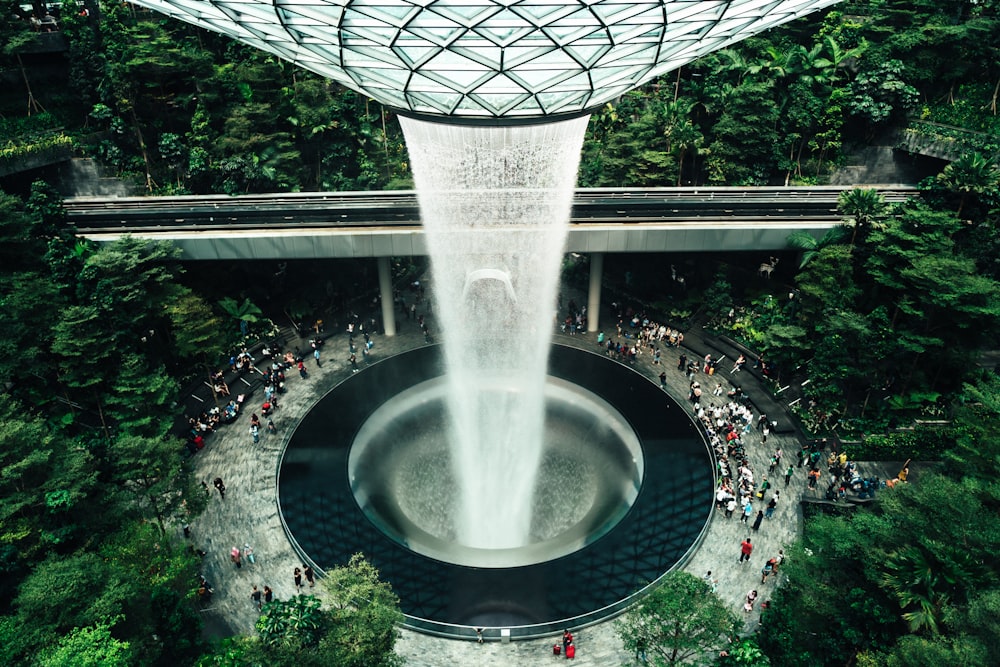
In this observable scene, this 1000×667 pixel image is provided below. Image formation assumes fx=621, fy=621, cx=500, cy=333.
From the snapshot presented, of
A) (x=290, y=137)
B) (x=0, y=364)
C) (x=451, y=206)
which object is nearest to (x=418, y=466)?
(x=451, y=206)

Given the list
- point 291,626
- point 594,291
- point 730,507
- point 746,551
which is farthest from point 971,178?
point 291,626

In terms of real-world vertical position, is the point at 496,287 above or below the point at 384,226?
below

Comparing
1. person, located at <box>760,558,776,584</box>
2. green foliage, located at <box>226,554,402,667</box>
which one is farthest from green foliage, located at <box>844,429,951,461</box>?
green foliage, located at <box>226,554,402,667</box>

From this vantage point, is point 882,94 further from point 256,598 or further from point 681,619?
point 256,598

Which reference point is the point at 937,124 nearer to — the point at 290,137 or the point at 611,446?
the point at 611,446

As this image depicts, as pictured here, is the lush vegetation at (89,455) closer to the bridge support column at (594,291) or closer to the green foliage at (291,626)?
the green foliage at (291,626)
